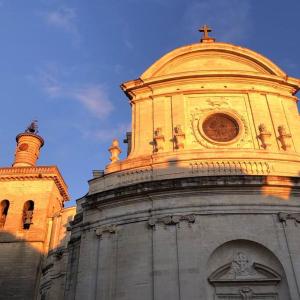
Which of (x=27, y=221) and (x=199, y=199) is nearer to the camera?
(x=199, y=199)

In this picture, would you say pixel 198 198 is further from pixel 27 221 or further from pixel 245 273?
pixel 27 221

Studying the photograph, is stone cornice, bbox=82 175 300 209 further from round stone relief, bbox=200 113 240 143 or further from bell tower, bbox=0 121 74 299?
bell tower, bbox=0 121 74 299

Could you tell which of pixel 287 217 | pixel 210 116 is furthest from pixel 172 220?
pixel 210 116

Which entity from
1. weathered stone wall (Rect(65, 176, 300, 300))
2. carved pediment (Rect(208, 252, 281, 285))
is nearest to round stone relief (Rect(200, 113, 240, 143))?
weathered stone wall (Rect(65, 176, 300, 300))

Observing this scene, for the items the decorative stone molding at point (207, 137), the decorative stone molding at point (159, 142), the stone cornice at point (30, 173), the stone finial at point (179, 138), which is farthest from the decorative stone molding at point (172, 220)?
the stone cornice at point (30, 173)

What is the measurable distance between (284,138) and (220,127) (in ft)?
8.47

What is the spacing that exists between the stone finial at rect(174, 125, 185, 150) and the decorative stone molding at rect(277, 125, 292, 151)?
155 inches

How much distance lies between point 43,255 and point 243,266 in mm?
16469

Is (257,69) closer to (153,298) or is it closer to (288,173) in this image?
(288,173)

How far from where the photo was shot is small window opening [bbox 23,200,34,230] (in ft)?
90.0

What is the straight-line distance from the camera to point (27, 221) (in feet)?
90.3

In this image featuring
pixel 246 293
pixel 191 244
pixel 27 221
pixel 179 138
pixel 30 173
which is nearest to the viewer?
→ pixel 246 293

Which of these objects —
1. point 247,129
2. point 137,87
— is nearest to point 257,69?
point 247,129

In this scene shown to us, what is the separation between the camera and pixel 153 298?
1253cm
